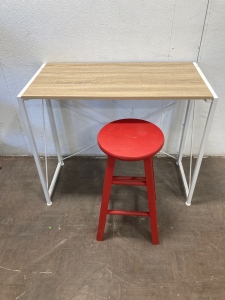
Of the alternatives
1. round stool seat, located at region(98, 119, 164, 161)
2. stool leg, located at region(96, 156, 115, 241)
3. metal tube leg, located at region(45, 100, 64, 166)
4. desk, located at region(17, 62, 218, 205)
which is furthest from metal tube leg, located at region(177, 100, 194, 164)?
metal tube leg, located at region(45, 100, 64, 166)

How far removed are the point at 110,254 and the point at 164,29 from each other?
1.47 metres

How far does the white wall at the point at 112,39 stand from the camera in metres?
1.46

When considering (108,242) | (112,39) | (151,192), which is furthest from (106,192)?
(112,39)

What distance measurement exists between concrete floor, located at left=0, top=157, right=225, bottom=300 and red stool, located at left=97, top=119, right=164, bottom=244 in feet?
0.63

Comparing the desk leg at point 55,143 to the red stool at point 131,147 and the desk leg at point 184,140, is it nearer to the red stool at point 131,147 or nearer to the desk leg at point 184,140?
the red stool at point 131,147

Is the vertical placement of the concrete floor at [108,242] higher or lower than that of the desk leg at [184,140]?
lower

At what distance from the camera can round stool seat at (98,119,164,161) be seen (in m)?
1.18

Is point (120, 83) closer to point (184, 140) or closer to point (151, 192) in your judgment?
Result: point (151, 192)

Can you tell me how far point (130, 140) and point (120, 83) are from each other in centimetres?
36

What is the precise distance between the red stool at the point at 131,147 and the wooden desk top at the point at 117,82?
201 mm

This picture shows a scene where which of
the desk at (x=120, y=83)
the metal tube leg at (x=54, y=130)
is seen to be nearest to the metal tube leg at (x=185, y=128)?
the desk at (x=120, y=83)

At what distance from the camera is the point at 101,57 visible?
163cm

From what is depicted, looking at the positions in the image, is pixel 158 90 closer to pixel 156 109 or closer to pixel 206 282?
pixel 156 109

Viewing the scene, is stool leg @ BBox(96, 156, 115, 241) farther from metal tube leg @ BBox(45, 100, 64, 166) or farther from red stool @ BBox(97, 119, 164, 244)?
metal tube leg @ BBox(45, 100, 64, 166)
